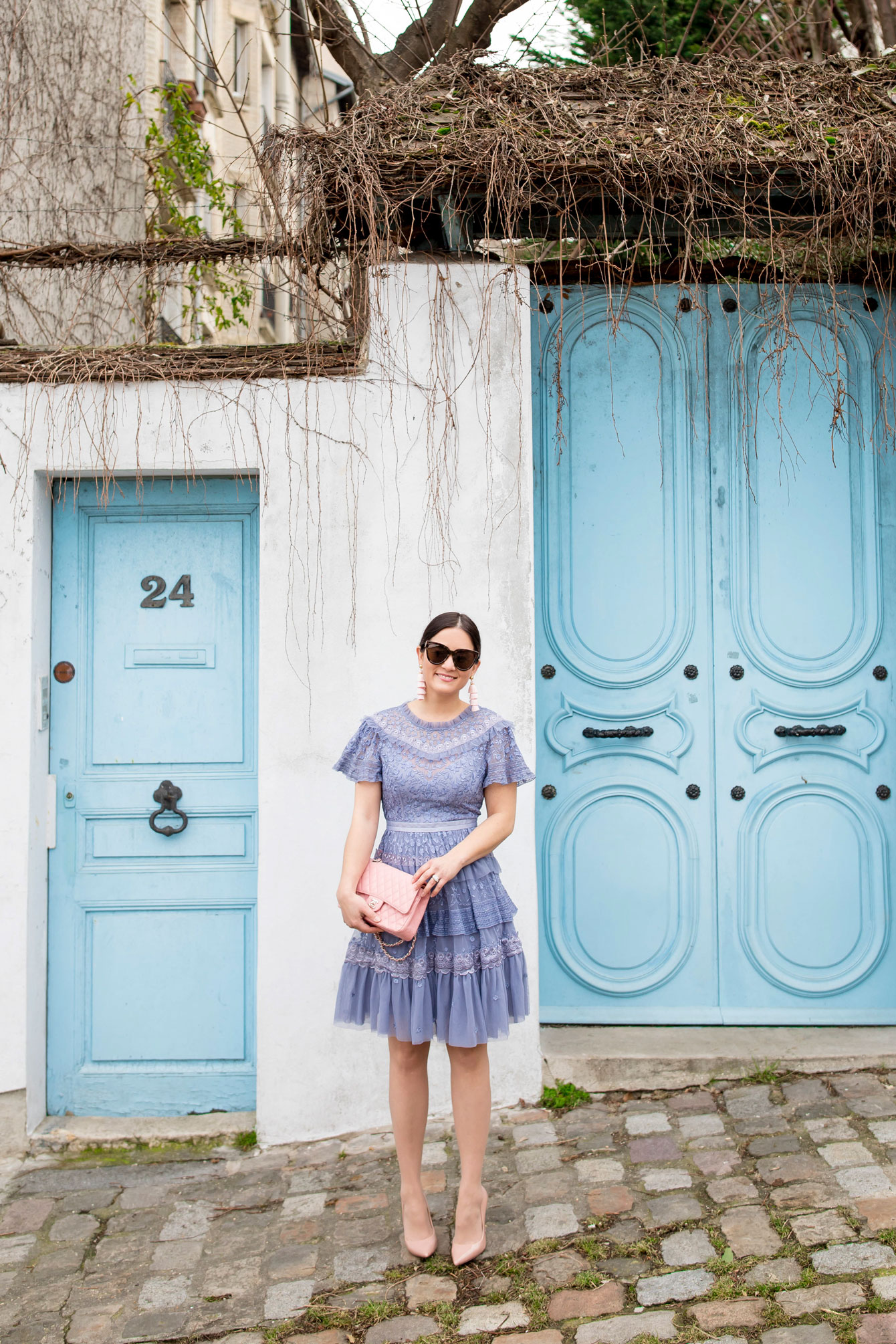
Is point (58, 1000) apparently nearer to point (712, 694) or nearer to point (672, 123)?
point (712, 694)

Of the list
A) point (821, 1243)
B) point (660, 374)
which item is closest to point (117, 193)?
point (660, 374)

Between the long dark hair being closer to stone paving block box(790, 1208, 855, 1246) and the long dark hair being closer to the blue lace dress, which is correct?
the blue lace dress

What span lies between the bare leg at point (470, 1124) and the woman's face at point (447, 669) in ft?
3.27

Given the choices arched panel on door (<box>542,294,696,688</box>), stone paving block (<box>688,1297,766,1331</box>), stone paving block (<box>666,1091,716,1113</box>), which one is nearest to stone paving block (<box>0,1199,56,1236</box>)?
stone paving block (<box>688,1297,766,1331</box>)

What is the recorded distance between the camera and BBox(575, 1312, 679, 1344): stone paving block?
2576 millimetres

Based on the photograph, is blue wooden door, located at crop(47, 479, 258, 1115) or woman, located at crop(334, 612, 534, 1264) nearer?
woman, located at crop(334, 612, 534, 1264)

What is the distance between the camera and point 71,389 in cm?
390

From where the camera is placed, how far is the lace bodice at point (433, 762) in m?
2.90

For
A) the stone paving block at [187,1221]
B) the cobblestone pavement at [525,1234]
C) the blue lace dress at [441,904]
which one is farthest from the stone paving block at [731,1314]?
the stone paving block at [187,1221]

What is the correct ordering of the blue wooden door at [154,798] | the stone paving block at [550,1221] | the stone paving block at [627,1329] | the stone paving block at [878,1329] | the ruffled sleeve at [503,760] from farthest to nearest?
1. the blue wooden door at [154,798]
2. the stone paving block at [550,1221]
3. the ruffled sleeve at [503,760]
4. the stone paving block at [627,1329]
5. the stone paving block at [878,1329]

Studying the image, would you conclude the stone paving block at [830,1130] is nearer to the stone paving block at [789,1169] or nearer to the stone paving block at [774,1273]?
the stone paving block at [789,1169]

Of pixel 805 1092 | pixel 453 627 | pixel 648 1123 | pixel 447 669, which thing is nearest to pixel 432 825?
pixel 447 669

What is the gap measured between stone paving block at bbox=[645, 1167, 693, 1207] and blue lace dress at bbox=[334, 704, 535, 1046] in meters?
0.86

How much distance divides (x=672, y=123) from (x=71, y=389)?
2426 mm
